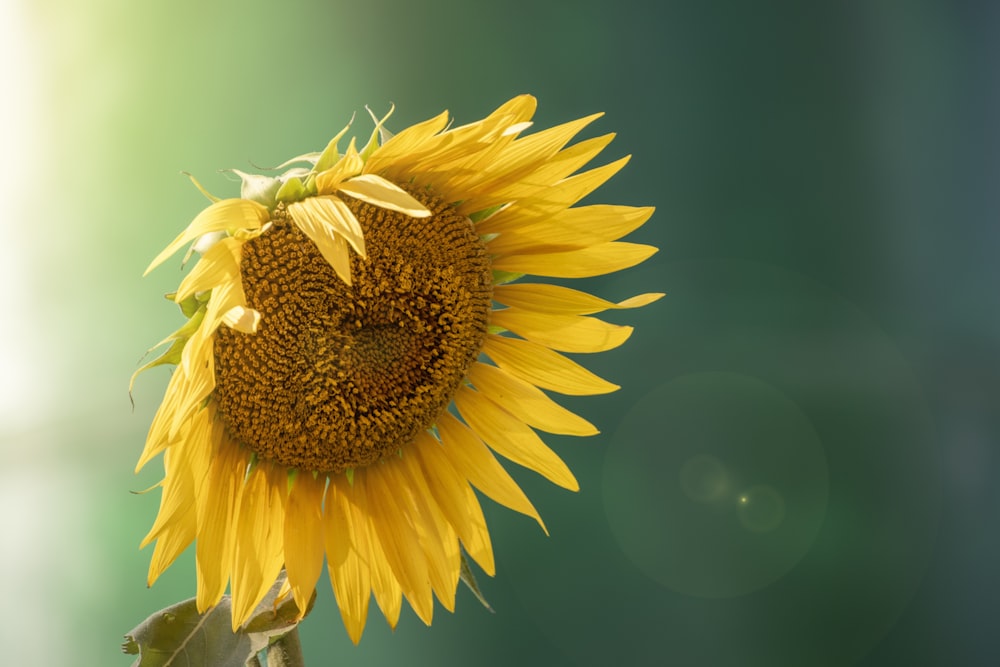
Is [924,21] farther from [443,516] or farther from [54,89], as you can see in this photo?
[54,89]

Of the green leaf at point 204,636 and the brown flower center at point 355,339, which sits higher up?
the brown flower center at point 355,339

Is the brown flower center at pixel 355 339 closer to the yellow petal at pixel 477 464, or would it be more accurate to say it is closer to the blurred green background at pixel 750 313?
the yellow petal at pixel 477 464

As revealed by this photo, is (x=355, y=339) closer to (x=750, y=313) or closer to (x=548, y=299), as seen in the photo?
(x=548, y=299)

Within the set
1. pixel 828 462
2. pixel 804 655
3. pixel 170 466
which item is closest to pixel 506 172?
pixel 170 466

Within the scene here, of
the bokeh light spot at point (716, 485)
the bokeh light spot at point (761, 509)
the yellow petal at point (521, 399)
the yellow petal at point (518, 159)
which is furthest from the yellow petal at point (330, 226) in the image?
the bokeh light spot at point (761, 509)

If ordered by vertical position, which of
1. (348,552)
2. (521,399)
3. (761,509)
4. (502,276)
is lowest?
(761,509)

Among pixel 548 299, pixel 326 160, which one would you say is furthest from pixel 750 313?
pixel 326 160
